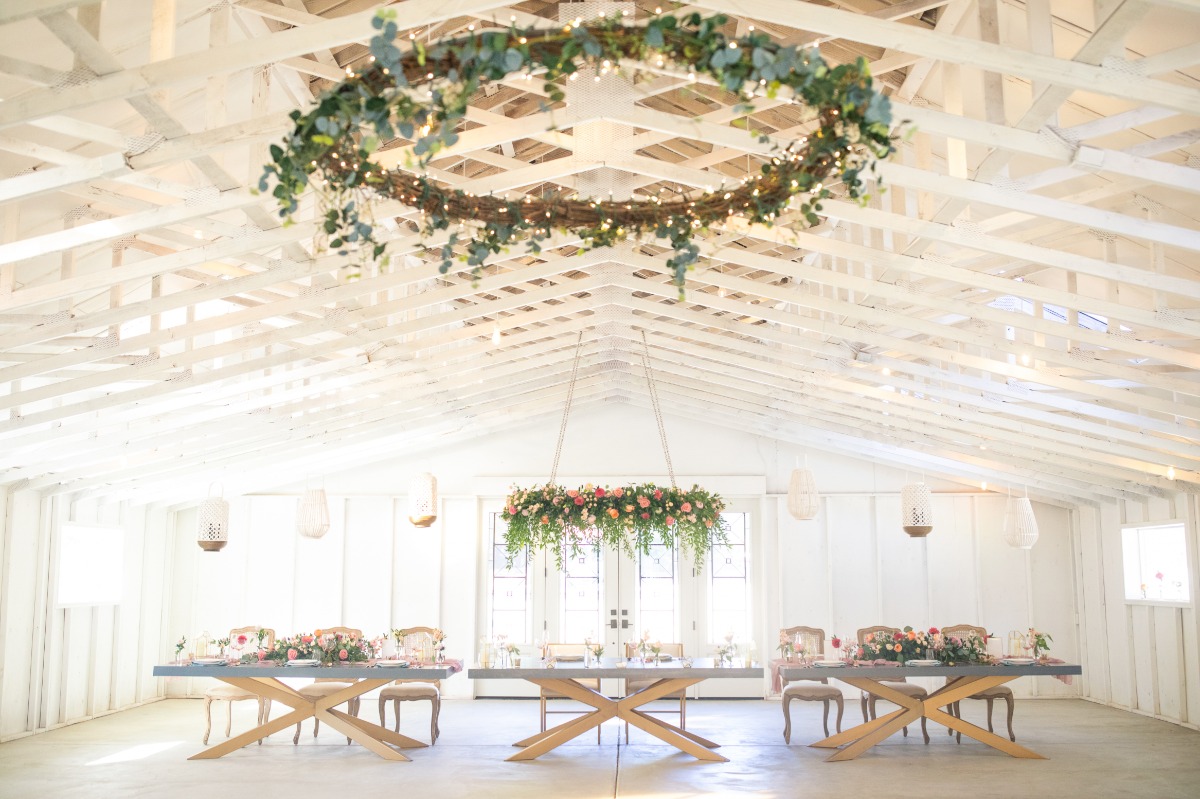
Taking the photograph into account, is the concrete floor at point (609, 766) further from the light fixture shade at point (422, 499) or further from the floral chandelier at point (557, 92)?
the floral chandelier at point (557, 92)

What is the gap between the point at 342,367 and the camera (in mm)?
9000

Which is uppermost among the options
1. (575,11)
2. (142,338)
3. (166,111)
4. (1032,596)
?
(575,11)

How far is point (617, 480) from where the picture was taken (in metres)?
13.2

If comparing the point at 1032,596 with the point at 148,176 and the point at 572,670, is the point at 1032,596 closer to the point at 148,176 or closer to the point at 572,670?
the point at 572,670

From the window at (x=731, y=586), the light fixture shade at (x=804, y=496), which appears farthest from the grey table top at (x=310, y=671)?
the window at (x=731, y=586)

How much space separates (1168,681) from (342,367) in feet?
28.6

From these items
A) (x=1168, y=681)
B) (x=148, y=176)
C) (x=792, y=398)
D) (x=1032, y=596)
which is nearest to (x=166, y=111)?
(x=148, y=176)

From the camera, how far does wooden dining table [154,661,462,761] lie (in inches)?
335

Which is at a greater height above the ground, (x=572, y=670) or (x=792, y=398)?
(x=792, y=398)

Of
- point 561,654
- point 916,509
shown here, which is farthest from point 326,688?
point 916,509

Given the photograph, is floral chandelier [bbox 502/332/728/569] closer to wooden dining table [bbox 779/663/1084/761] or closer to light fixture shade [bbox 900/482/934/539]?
wooden dining table [bbox 779/663/1084/761]

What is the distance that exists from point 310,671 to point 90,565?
4.11m

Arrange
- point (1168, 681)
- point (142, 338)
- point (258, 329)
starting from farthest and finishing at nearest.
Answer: point (1168, 681) < point (258, 329) < point (142, 338)

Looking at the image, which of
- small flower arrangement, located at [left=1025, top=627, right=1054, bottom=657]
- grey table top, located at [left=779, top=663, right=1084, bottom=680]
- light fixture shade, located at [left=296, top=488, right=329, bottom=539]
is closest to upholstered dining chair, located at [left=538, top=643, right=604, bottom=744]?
grey table top, located at [left=779, top=663, right=1084, bottom=680]
